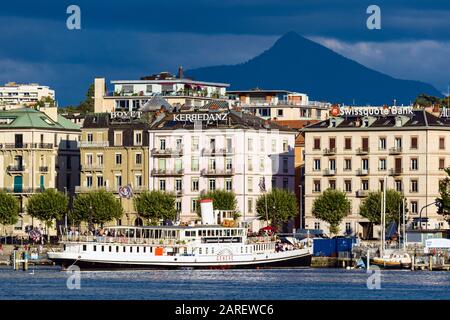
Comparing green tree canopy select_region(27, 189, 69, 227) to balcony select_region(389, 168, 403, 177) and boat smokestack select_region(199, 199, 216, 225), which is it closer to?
Answer: balcony select_region(389, 168, 403, 177)

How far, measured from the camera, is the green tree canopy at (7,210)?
468 ft

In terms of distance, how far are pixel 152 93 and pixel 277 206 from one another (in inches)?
1533

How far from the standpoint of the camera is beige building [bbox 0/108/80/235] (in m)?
149

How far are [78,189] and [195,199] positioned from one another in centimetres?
1190

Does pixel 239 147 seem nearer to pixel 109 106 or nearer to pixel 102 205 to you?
pixel 102 205

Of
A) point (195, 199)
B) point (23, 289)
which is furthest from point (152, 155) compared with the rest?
point (23, 289)

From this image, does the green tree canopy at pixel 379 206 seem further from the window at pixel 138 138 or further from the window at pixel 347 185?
the window at pixel 138 138

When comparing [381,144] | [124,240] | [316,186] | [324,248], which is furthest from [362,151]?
[124,240]

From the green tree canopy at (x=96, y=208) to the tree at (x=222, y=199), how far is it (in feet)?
27.6

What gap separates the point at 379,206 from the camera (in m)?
133

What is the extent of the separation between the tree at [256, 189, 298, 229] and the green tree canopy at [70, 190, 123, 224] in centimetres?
1300

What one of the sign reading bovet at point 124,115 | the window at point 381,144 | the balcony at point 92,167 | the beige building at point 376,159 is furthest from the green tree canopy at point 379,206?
the balcony at point 92,167

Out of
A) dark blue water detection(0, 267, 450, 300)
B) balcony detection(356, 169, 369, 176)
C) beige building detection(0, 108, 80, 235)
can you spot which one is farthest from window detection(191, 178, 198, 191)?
dark blue water detection(0, 267, 450, 300)

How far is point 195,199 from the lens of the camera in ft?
467
